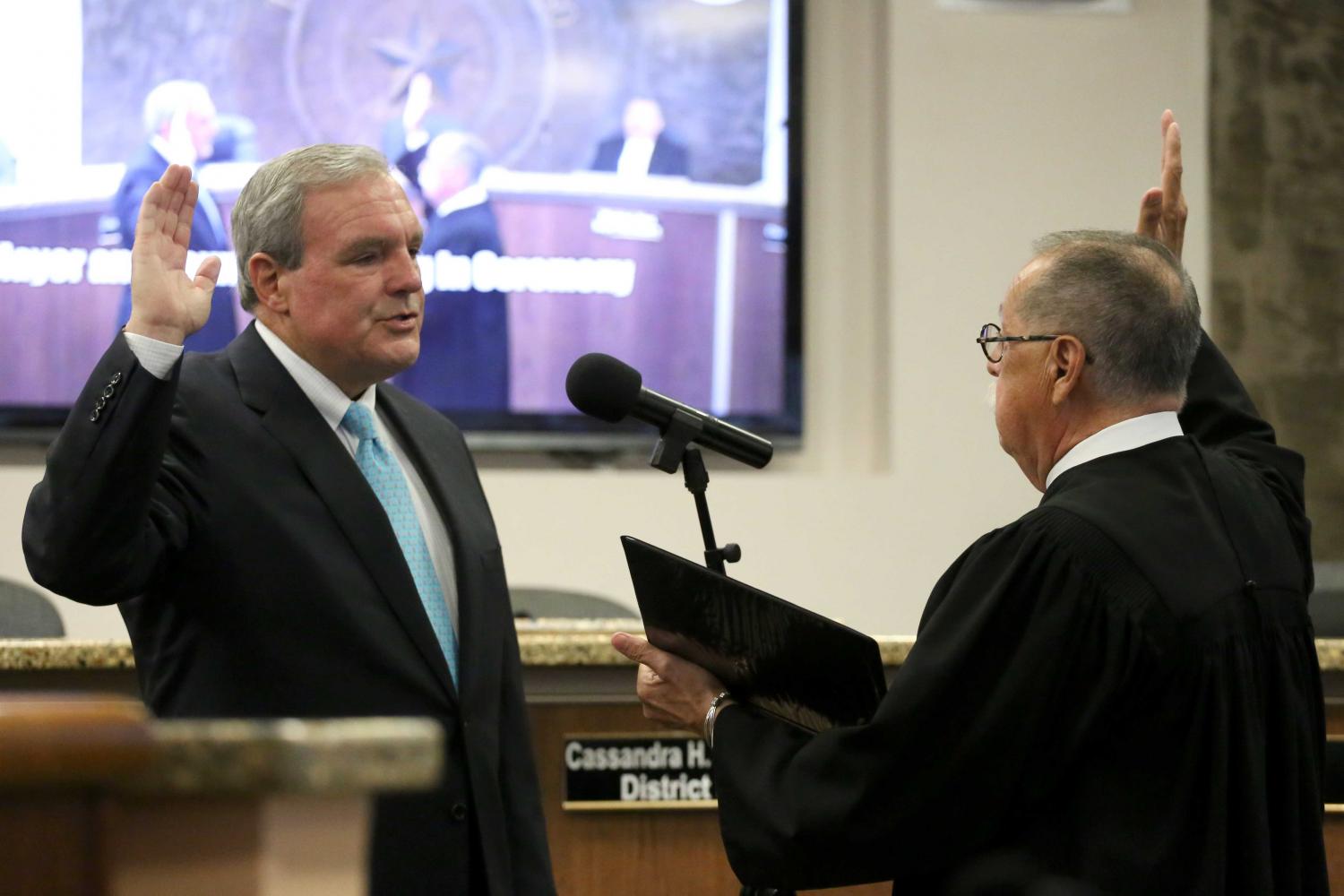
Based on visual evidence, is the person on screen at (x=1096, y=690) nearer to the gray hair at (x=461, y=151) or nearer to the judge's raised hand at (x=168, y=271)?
the judge's raised hand at (x=168, y=271)

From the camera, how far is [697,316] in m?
4.90

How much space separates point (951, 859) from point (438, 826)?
655mm

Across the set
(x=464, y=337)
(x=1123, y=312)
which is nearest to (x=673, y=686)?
(x=1123, y=312)

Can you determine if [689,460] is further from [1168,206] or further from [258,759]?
[258,759]

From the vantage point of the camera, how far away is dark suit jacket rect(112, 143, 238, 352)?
14.9ft

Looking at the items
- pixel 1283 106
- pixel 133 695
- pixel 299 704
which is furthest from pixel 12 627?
pixel 1283 106

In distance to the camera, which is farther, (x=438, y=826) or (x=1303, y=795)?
(x=438, y=826)

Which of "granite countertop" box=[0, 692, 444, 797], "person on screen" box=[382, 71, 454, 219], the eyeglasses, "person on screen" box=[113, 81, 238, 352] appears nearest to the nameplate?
the eyeglasses

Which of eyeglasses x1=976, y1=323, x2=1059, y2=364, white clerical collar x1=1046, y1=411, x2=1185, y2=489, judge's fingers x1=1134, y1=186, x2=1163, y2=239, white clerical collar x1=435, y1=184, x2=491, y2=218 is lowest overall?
white clerical collar x1=1046, y1=411, x2=1185, y2=489

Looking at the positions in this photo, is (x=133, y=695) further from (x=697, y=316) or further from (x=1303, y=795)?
(x=697, y=316)

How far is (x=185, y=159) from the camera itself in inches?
181

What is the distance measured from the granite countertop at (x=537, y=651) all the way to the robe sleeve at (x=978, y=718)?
42 centimetres

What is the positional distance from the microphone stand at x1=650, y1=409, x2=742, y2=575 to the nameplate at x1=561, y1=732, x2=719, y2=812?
2.17 feet

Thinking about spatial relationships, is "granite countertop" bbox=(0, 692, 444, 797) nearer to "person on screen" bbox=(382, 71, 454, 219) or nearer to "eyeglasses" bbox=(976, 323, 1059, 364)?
"eyeglasses" bbox=(976, 323, 1059, 364)
